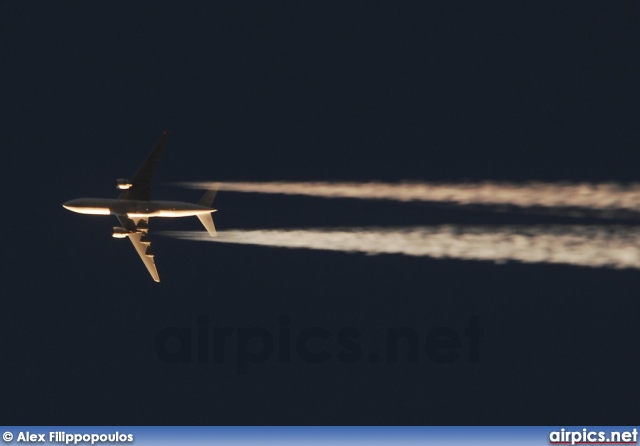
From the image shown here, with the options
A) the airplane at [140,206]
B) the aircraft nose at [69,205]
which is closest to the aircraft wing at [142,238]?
the airplane at [140,206]

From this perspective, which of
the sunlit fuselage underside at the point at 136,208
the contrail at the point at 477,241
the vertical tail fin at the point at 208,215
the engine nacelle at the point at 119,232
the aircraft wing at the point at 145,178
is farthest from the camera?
the engine nacelle at the point at 119,232

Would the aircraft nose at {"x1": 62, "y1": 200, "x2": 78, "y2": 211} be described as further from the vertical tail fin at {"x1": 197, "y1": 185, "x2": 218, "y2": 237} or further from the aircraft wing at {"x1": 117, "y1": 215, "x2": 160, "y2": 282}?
the vertical tail fin at {"x1": 197, "y1": 185, "x2": 218, "y2": 237}

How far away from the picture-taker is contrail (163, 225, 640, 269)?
56.1 meters

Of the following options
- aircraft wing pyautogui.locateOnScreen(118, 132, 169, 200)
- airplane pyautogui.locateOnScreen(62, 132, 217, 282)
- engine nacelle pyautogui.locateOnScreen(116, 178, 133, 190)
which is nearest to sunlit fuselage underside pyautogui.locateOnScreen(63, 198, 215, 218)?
airplane pyautogui.locateOnScreen(62, 132, 217, 282)

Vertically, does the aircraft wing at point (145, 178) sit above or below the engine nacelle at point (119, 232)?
above

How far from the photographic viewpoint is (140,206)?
224 feet

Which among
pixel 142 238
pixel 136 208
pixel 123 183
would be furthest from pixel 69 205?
pixel 142 238

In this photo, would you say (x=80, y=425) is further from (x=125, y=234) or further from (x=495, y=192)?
(x=495, y=192)

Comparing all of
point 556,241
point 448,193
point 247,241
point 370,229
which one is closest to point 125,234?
point 247,241

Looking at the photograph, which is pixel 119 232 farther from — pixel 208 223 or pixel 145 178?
pixel 208 223

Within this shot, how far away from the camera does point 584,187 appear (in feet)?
188

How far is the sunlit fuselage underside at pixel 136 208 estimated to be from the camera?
66.8 metres

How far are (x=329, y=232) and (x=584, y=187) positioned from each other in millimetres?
13435

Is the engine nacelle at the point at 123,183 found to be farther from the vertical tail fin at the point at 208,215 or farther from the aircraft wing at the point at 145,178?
the vertical tail fin at the point at 208,215
